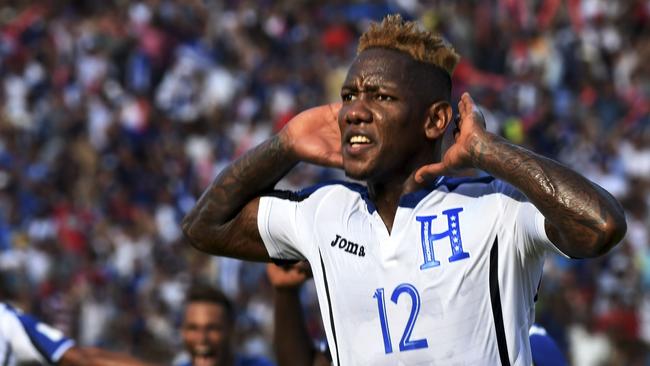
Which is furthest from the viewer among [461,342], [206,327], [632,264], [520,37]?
[520,37]

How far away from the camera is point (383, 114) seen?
459cm

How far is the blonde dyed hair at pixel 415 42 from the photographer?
15.2 ft

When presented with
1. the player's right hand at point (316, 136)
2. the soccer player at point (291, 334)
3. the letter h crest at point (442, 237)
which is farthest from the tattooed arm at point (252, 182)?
the soccer player at point (291, 334)

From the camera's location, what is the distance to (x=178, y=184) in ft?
55.1

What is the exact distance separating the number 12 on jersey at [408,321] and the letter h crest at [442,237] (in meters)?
0.09

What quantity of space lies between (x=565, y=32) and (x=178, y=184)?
205 inches

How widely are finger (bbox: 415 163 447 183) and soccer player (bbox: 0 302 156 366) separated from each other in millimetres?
2634

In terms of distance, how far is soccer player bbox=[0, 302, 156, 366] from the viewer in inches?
268

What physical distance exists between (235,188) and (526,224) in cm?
118

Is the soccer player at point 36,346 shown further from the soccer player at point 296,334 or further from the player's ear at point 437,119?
the player's ear at point 437,119

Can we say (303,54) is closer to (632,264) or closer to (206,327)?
(632,264)

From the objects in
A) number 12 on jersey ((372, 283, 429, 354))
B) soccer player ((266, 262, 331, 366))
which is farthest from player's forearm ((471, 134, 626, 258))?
soccer player ((266, 262, 331, 366))

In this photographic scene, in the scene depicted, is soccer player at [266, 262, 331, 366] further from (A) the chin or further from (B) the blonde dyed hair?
(B) the blonde dyed hair

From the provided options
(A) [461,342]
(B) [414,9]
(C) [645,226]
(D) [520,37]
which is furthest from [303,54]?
(A) [461,342]
